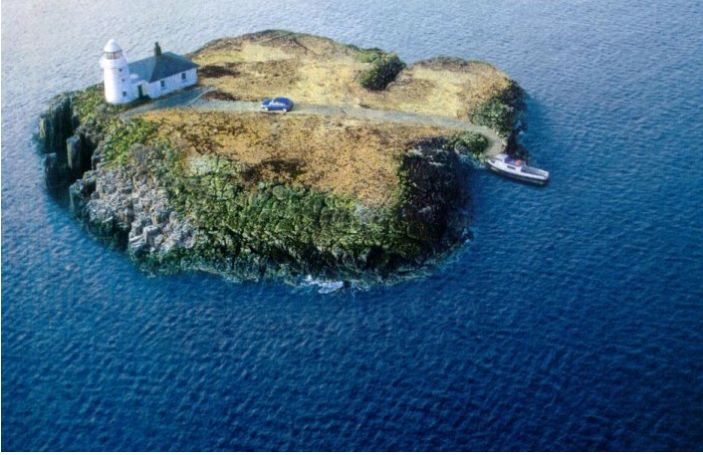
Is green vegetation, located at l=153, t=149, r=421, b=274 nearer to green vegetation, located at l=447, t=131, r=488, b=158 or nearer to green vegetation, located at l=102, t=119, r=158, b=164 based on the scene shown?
green vegetation, located at l=102, t=119, r=158, b=164

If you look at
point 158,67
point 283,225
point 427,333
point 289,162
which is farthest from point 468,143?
point 158,67

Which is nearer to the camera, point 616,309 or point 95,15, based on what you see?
point 616,309

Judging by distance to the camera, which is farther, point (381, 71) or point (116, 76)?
point (381, 71)

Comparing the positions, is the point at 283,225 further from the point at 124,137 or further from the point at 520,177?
the point at 520,177

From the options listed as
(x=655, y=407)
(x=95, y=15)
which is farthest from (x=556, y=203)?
(x=95, y=15)

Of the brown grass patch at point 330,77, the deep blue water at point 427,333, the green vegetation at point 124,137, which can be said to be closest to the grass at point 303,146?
the green vegetation at point 124,137

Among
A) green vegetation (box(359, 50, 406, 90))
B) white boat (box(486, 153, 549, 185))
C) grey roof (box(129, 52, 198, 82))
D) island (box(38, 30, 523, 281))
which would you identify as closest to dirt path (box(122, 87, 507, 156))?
island (box(38, 30, 523, 281))

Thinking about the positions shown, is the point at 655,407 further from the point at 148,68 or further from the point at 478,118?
the point at 148,68
